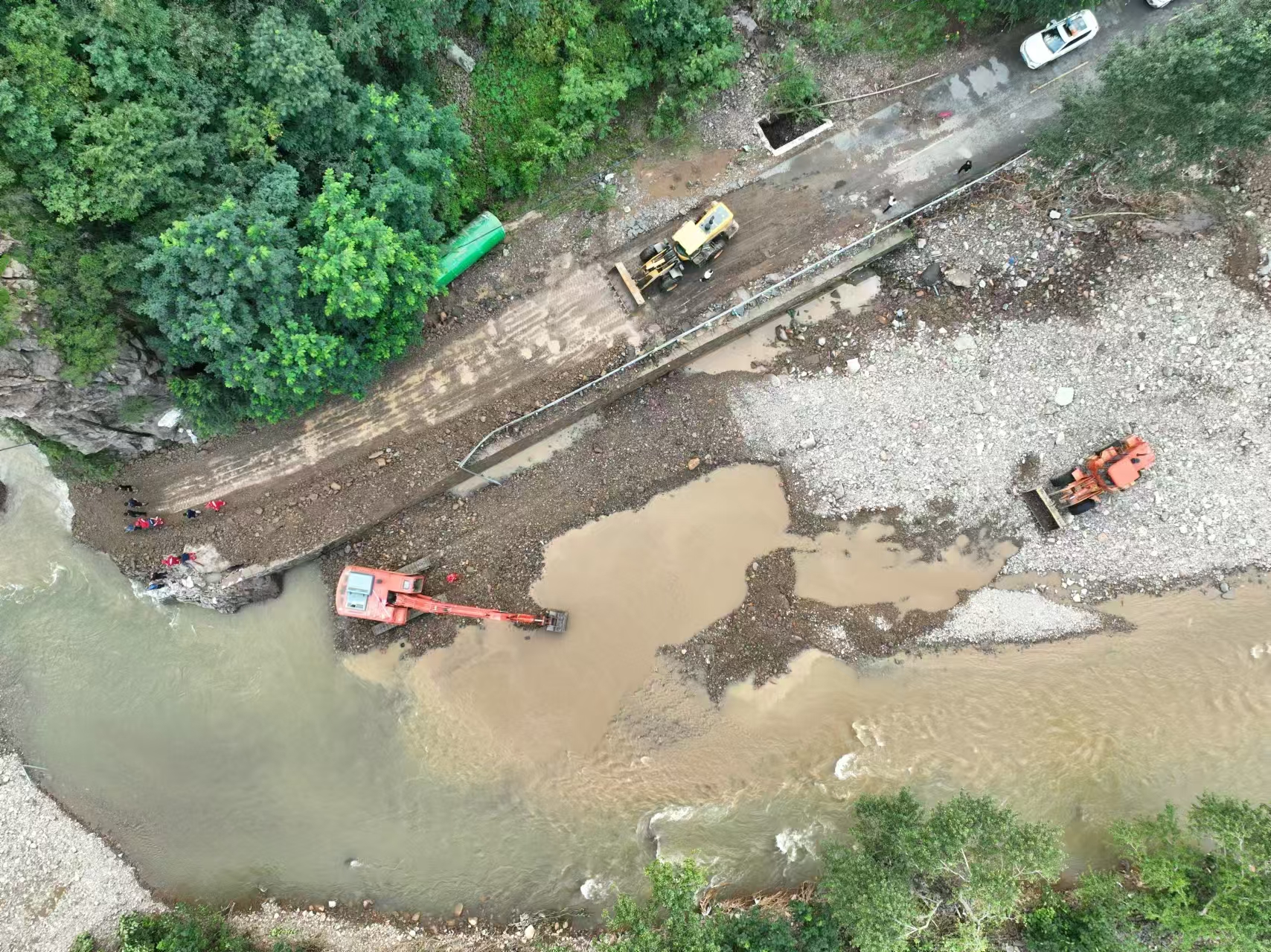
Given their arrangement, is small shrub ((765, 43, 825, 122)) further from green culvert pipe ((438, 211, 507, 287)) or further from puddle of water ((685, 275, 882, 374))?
green culvert pipe ((438, 211, 507, 287))

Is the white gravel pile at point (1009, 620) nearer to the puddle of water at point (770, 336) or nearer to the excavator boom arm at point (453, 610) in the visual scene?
the puddle of water at point (770, 336)

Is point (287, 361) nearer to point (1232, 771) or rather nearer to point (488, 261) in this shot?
point (488, 261)

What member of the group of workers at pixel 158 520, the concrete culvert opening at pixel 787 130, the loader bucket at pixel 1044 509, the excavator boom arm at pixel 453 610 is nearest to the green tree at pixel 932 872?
the loader bucket at pixel 1044 509

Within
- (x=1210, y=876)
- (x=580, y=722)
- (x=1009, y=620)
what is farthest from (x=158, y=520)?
(x=1210, y=876)

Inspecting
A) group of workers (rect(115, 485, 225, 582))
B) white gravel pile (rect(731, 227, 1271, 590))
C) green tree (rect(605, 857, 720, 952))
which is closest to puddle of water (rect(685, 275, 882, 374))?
white gravel pile (rect(731, 227, 1271, 590))

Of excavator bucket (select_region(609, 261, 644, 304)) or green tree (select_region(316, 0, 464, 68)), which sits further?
excavator bucket (select_region(609, 261, 644, 304))

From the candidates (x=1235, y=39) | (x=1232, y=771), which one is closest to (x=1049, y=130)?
(x=1235, y=39)

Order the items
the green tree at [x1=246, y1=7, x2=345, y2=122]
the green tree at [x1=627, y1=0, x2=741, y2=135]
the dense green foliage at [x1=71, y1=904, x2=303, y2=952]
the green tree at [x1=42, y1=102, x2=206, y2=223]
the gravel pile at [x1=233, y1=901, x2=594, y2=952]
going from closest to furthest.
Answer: the green tree at [x1=42, y1=102, x2=206, y2=223] < the green tree at [x1=246, y1=7, x2=345, y2=122] < the green tree at [x1=627, y1=0, x2=741, y2=135] < the dense green foliage at [x1=71, y1=904, x2=303, y2=952] < the gravel pile at [x1=233, y1=901, x2=594, y2=952]
